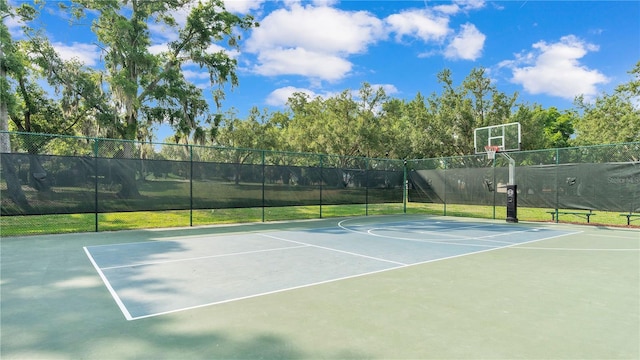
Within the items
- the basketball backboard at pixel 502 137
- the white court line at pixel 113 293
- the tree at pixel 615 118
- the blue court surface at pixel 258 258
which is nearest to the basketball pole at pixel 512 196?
the basketball backboard at pixel 502 137

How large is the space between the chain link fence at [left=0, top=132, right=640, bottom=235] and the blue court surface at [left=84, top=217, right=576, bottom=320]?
7.27 feet

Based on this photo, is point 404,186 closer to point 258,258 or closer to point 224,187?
point 224,187

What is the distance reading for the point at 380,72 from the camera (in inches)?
1166

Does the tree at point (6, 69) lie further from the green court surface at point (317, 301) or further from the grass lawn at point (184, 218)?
the green court surface at point (317, 301)

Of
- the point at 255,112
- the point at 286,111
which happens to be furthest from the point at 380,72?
the point at 286,111

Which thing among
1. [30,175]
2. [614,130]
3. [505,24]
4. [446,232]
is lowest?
[446,232]

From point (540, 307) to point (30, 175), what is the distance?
10.6 meters

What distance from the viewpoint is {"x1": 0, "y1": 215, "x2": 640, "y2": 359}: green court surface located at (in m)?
2.96

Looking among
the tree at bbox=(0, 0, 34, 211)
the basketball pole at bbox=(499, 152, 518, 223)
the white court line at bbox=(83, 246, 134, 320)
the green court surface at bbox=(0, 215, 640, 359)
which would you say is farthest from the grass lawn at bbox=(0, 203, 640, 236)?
the white court line at bbox=(83, 246, 134, 320)

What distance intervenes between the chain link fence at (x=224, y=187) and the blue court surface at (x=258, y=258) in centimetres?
221

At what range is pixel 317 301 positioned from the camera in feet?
13.4

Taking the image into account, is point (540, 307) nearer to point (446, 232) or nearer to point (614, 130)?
point (446, 232)

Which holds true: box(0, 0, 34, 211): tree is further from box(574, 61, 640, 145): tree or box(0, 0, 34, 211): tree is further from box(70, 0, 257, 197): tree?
box(574, 61, 640, 145): tree

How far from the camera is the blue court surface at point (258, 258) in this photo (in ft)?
14.5
